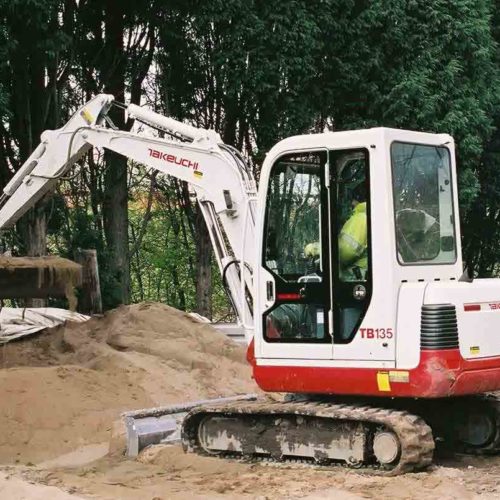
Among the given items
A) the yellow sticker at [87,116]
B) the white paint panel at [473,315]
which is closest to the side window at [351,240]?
the white paint panel at [473,315]

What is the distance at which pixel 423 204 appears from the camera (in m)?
7.92

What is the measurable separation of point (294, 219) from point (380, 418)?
182 centimetres

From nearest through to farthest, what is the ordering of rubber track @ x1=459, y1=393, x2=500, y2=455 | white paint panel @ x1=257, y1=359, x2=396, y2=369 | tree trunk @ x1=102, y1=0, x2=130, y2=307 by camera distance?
white paint panel @ x1=257, y1=359, x2=396, y2=369, rubber track @ x1=459, y1=393, x2=500, y2=455, tree trunk @ x1=102, y1=0, x2=130, y2=307

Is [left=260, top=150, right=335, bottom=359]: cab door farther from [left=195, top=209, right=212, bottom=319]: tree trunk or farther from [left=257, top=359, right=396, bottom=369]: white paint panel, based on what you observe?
[left=195, top=209, right=212, bottom=319]: tree trunk

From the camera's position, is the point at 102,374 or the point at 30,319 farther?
the point at 30,319

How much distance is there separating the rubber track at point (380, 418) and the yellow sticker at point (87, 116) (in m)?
4.56

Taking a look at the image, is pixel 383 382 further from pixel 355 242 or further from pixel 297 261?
pixel 297 261

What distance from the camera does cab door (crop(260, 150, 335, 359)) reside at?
771cm

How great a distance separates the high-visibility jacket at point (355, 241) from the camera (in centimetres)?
754

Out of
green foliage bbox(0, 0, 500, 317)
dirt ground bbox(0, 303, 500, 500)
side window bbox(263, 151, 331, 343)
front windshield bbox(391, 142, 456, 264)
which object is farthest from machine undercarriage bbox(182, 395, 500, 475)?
green foliage bbox(0, 0, 500, 317)

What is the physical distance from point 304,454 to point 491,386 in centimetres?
164

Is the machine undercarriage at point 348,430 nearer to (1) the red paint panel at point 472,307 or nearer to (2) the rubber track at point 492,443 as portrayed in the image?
(2) the rubber track at point 492,443

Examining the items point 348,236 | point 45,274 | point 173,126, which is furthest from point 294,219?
point 45,274

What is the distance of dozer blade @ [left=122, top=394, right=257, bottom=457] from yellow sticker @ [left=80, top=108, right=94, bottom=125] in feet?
13.2
